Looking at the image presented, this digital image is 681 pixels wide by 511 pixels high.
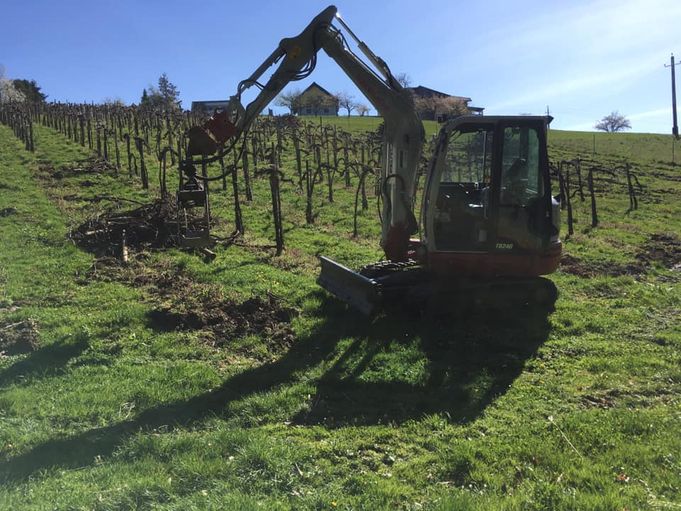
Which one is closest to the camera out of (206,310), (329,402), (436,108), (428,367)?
(329,402)

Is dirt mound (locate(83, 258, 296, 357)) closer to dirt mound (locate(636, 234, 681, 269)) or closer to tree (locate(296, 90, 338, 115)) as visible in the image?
dirt mound (locate(636, 234, 681, 269))

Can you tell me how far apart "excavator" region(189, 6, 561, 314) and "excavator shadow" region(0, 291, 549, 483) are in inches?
17.7

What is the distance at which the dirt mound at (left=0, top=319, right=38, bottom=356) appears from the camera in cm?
656

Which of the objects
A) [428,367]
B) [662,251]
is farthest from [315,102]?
[428,367]

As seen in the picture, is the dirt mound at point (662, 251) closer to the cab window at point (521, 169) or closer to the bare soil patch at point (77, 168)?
the cab window at point (521, 169)

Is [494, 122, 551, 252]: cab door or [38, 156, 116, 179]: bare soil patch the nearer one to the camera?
[494, 122, 551, 252]: cab door

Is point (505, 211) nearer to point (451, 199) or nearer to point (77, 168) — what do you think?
point (451, 199)

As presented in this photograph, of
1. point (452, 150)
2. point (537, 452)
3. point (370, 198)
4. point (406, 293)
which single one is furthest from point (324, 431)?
point (370, 198)

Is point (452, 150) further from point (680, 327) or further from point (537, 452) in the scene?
point (537, 452)

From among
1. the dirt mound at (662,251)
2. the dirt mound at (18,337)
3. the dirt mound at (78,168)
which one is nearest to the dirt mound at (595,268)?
the dirt mound at (662,251)

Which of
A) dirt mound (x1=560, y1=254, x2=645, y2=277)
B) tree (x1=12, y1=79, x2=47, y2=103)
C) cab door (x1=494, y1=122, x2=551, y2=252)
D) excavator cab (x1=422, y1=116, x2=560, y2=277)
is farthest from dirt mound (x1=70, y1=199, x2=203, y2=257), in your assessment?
tree (x1=12, y1=79, x2=47, y2=103)

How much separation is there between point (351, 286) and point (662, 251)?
9.15 meters

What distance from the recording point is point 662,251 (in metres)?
13.1

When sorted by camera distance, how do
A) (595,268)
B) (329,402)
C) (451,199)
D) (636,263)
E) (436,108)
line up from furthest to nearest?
(436,108), (636,263), (595,268), (451,199), (329,402)
